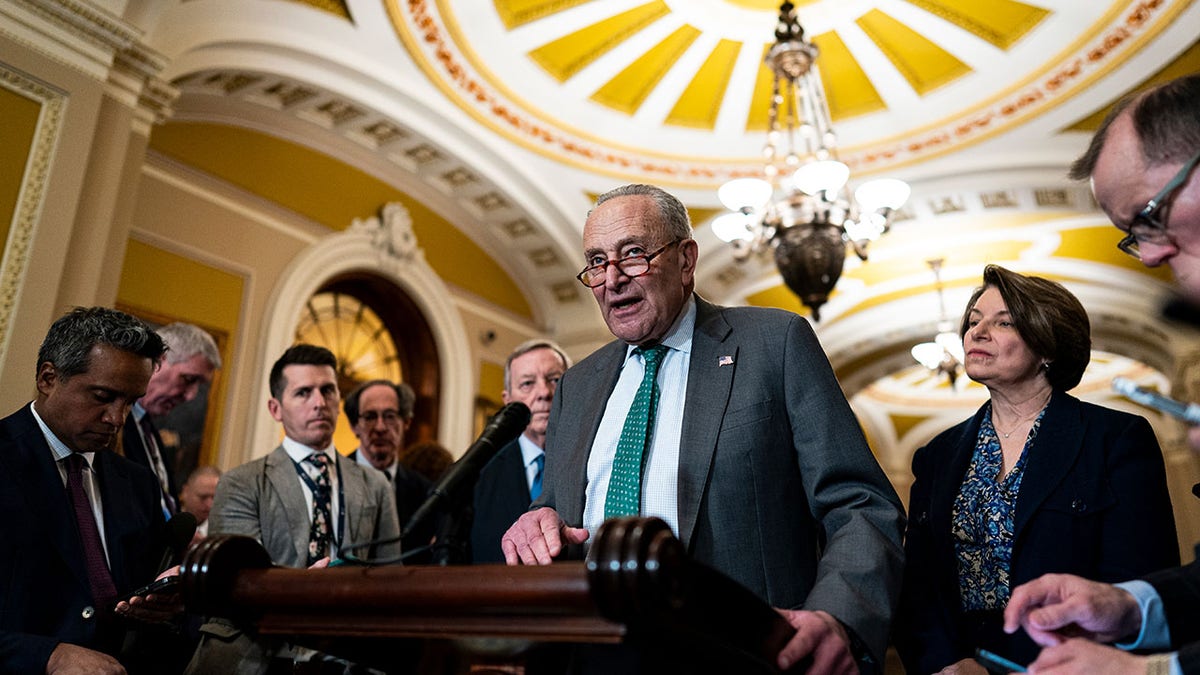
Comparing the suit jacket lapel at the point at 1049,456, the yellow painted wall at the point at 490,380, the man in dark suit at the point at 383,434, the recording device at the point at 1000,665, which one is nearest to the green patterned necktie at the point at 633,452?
the recording device at the point at 1000,665

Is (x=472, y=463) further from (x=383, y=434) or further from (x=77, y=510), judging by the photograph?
(x=383, y=434)

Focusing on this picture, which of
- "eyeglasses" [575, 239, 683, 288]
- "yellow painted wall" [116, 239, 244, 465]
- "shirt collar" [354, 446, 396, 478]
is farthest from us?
"yellow painted wall" [116, 239, 244, 465]

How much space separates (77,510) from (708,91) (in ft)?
18.5

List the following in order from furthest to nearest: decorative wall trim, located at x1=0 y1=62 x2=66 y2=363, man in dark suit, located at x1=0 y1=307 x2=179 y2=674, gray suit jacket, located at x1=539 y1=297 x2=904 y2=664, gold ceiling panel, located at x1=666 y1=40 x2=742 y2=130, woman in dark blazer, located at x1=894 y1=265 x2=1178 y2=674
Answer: gold ceiling panel, located at x1=666 y1=40 x2=742 y2=130
decorative wall trim, located at x1=0 y1=62 x2=66 y2=363
man in dark suit, located at x1=0 y1=307 x2=179 y2=674
woman in dark blazer, located at x1=894 y1=265 x2=1178 y2=674
gray suit jacket, located at x1=539 y1=297 x2=904 y2=664

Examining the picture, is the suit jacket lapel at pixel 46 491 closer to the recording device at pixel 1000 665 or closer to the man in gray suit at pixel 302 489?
the man in gray suit at pixel 302 489

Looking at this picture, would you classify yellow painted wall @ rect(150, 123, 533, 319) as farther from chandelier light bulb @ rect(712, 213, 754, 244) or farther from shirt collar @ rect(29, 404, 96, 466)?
shirt collar @ rect(29, 404, 96, 466)

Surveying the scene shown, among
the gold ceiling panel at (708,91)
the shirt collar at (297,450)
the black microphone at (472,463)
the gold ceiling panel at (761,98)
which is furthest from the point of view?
the gold ceiling panel at (761,98)

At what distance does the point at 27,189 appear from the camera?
143 inches

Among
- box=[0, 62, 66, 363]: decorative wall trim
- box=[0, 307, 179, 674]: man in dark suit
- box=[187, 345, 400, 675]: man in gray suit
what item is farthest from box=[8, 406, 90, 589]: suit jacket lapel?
box=[0, 62, 66, 363]: decorative wall trim

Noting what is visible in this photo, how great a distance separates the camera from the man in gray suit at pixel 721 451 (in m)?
1.31

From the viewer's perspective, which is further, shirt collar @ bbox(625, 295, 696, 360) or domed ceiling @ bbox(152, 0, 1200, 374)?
domed ceiling @ bbox(152, 0, 1200, 374)

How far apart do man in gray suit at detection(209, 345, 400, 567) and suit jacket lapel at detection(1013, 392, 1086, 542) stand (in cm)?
177

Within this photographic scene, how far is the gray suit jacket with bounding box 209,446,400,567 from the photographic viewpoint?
260 cm

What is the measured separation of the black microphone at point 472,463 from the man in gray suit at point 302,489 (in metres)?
1.35
